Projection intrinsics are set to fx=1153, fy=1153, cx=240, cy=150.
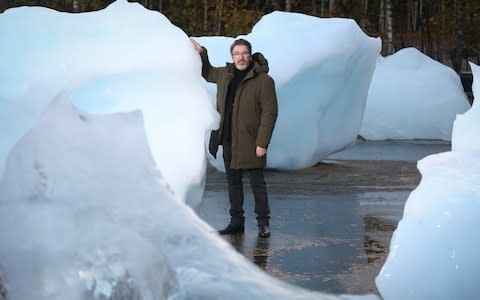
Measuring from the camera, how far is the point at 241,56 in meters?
9.39

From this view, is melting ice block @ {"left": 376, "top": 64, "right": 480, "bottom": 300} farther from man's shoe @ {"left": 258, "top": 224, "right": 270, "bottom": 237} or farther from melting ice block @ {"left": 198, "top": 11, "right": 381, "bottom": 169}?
melting ice block @ {"left": 198, "top": 11, "right": 381, "bottom": 169}

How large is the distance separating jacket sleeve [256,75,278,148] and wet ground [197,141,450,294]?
84 centimetres

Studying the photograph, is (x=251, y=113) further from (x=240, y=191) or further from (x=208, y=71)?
(x=240, y=191)

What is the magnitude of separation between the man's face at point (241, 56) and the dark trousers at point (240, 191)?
2.17ft

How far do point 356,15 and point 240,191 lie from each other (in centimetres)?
3676

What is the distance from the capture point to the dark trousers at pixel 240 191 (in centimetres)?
954

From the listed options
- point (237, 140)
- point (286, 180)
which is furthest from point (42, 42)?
point (286, 180)

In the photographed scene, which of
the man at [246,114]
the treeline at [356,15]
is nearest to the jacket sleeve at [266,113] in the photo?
the man at [246,114]

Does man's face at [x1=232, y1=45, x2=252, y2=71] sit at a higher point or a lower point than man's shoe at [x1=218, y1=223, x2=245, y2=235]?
higher

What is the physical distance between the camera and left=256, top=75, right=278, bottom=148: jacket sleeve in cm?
932

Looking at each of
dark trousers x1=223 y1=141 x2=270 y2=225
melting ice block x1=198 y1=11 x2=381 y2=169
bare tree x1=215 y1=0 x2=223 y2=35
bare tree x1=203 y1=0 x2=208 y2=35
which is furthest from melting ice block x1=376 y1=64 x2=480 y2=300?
bare tree x1=203 y1=0 x2=208 y2=35

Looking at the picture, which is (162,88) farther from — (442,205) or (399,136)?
(399,136)

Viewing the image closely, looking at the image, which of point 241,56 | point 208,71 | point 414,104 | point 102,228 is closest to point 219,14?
point 414,104

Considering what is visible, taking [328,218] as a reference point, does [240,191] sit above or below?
above
